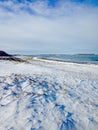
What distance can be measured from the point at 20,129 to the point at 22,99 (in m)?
1.94

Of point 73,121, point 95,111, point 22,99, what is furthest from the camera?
point 22,99

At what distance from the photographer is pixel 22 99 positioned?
5.73 m

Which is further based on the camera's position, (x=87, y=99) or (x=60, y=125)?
(x=87, y=99)

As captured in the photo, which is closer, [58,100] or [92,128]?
[92,128]

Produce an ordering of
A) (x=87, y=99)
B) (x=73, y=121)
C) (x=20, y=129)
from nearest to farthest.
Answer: (x=20, y=129), (x=73, y=121), (x=87, y=99)

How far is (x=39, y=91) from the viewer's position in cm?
690

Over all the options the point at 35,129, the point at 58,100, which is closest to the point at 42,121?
the point at 35,129

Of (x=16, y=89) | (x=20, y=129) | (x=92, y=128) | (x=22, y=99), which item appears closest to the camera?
(x=20, y=129)

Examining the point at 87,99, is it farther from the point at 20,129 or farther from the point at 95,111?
the point at 20,129

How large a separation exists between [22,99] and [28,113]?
3.56 feet

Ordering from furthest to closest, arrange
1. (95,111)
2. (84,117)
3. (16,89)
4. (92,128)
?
1. (16,89)
2. (95,111)
3. (84,117)
4. (92,128)

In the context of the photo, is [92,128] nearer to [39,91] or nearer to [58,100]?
[58,100]

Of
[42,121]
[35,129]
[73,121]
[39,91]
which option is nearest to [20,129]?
[35,129]

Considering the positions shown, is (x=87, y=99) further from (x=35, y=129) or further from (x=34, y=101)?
(x=35, y=129)
